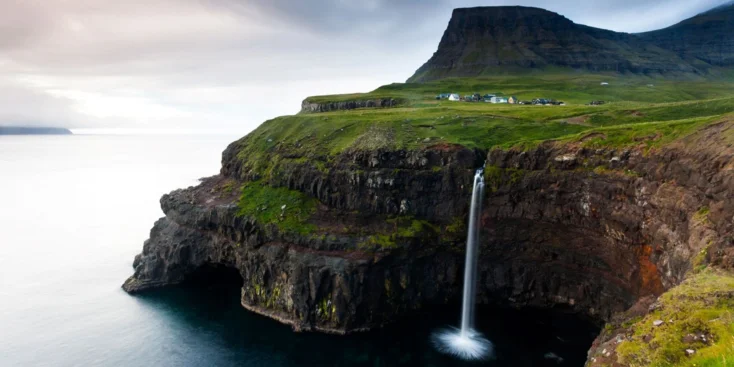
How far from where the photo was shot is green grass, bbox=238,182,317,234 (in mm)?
61344

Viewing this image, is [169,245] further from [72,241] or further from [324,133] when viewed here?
[72,241]

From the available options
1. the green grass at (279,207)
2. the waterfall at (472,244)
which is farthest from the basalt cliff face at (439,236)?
the waterfall at (472,244)

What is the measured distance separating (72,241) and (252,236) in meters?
63.4

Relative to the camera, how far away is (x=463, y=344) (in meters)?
Result: 50.6

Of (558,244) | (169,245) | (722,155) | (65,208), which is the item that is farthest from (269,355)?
(65,208)

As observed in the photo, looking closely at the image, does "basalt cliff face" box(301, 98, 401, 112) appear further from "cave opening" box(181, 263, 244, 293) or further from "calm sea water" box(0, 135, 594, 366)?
"calm sea water" box(0, 135, 594, 366)

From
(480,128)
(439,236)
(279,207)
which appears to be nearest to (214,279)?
(279,207)

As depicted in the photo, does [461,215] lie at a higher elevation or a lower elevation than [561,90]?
lower

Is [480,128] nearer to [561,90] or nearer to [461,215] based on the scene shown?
[461,215]

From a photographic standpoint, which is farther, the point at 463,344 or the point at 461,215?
the point at 461,215

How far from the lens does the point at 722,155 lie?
3347cm

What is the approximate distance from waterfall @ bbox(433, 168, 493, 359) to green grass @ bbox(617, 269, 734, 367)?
98.9 feet

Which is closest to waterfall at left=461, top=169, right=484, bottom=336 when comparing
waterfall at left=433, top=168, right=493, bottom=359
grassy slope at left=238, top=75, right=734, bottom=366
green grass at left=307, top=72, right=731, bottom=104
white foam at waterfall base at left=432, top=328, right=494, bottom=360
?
waterfall at left=433, top=168, right=493, bottom=359

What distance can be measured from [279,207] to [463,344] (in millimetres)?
34196
